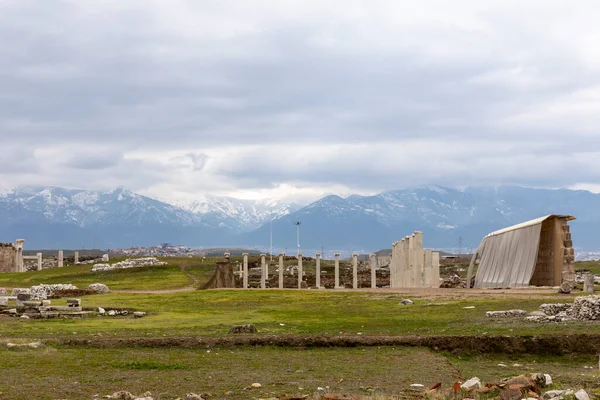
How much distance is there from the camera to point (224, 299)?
60375 mm

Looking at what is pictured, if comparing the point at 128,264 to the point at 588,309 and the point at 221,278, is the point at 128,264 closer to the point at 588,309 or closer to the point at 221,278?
the point at 221,278

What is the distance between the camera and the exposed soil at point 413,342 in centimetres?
3080

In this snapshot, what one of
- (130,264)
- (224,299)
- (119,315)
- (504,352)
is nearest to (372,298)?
(224,299)

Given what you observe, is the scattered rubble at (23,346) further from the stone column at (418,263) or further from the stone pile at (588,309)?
the stone column at (418,263)

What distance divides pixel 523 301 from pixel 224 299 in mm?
22159

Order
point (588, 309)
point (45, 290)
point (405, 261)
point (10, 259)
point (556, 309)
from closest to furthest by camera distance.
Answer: point (588, 309) → point (556, 309) → point (45, 290) → point (405, 261) → point (10, 259)

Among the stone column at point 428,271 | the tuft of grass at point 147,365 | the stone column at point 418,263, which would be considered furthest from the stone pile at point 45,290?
the tuft of grass at point 147,365

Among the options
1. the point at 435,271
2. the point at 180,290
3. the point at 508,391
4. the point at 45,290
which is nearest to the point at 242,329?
the point at 508,391

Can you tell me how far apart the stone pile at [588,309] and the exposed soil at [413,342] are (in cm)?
607

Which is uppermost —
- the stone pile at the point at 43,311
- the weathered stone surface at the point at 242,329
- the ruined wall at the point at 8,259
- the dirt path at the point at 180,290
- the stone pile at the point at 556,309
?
the ruined wall at the point at 8,259

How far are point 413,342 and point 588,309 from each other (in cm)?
1038

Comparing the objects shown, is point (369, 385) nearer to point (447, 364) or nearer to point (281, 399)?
point (281, 399)

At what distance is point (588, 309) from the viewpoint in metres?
37.4

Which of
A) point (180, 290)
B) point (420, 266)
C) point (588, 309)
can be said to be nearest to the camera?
point (588, 309)
